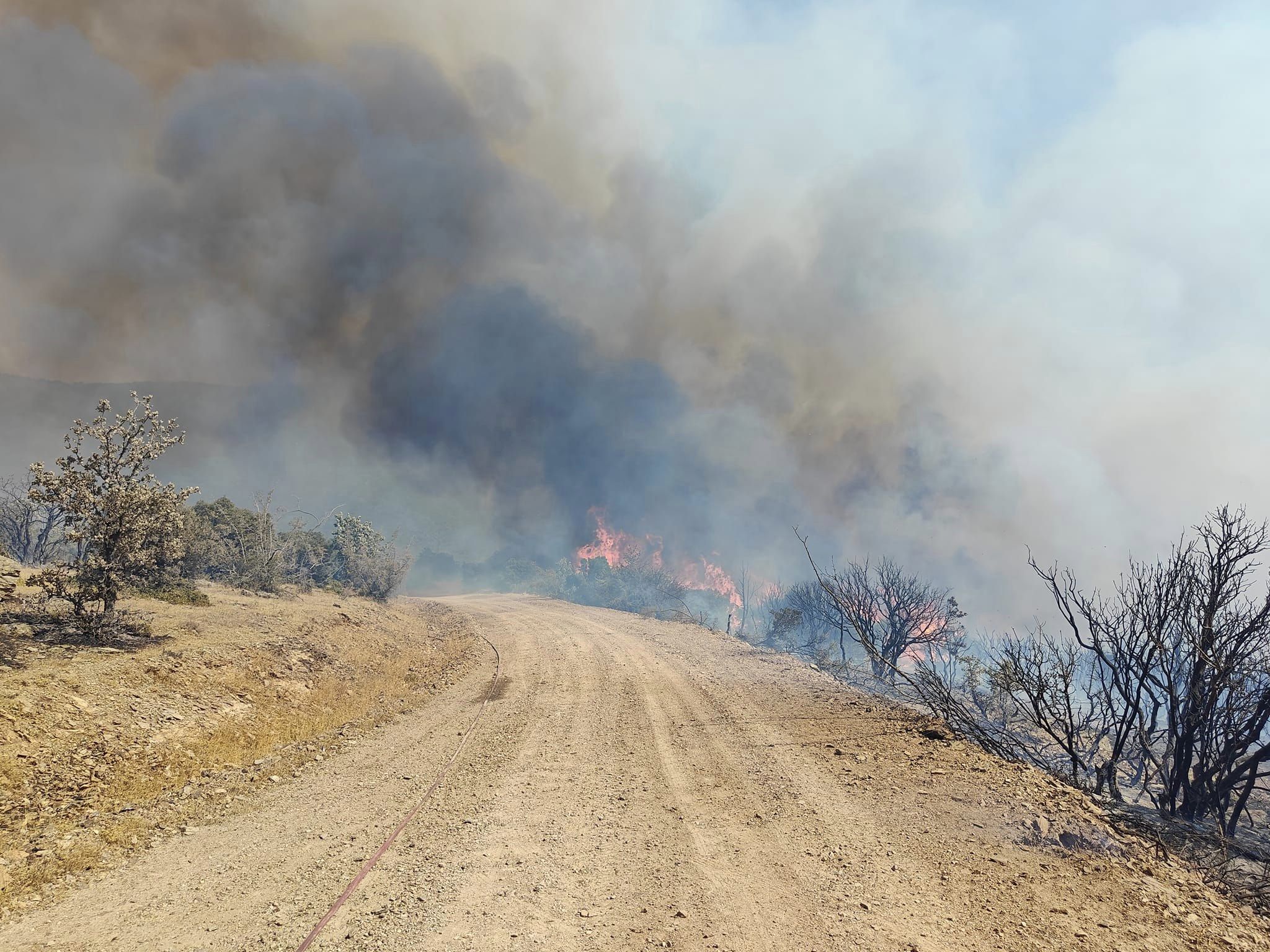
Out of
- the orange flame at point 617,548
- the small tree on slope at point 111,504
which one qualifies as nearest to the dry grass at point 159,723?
the small tree on slope at point 111,504

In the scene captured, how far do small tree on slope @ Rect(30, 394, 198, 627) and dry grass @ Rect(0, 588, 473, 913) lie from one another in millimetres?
1293

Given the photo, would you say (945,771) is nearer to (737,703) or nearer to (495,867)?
(737,703)

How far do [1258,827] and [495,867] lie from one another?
45.5ft

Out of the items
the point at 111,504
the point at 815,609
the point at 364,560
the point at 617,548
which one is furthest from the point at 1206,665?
the point at 617,548

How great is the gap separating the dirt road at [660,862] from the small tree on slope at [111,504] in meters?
6.45

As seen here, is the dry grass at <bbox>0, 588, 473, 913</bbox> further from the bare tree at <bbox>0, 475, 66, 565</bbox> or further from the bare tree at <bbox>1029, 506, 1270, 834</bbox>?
the bare tree at <bbox>0, 475, 66, 565</bbox>

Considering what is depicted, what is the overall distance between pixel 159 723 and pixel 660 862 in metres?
8.38

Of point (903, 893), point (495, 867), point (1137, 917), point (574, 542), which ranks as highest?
point (574, 542)

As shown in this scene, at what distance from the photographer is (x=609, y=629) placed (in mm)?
24781

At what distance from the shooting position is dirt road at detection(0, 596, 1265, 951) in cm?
469

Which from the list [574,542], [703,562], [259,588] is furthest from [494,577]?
[259,588]

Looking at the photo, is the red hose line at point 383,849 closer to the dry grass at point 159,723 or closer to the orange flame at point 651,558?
the dry grass at point 159,723

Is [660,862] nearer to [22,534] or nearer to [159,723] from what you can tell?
[159,723]

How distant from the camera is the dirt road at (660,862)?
4.69 meters
